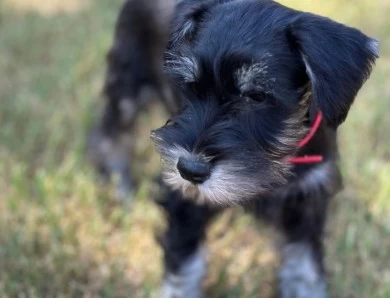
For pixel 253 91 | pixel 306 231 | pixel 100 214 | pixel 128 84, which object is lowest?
pixel 100 214

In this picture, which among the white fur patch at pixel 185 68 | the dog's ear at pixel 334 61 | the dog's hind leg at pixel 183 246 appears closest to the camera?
the dog's ear at pixel 334 61

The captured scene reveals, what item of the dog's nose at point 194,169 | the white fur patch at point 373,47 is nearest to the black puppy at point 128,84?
the dog's nose at point 194,169

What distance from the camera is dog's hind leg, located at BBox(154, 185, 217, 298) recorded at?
3217 mm

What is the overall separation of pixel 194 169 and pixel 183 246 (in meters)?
0.89

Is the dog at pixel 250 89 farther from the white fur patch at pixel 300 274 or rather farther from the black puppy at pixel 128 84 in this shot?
the black puppy at pixel 128 84

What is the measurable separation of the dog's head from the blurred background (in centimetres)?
109

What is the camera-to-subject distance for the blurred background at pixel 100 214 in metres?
3.52

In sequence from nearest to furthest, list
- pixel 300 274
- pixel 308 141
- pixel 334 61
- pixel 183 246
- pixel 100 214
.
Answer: pixel 334 61 → pixel 308 141 → pixel 183 246 → pixel 300 274 → pixel 100 214

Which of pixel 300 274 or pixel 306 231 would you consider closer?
pixel 306 231

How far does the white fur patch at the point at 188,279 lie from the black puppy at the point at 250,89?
0.64 m

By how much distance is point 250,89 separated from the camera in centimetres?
250

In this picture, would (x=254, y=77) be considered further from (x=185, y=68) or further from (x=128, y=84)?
(x=128, y=84)

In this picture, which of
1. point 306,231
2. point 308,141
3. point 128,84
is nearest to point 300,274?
point 306,231

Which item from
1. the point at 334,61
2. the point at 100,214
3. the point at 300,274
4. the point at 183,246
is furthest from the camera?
the point at 100,214
